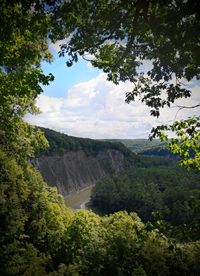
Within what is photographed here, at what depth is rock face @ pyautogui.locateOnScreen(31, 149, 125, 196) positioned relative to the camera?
135250 mm

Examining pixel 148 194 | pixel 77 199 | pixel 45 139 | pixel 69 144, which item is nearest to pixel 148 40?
pixel 45 139

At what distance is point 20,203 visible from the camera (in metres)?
33.4

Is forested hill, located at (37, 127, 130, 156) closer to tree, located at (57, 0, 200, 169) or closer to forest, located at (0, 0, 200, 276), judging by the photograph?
forest, located at (0, 0, 200, 276)

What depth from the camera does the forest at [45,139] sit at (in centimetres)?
1005

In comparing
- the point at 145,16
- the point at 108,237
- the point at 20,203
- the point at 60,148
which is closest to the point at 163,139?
the point at 145,16

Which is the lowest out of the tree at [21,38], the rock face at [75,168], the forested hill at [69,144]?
the rock face at [75,168]

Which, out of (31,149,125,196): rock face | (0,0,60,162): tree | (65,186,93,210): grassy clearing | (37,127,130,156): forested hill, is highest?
(0,0,60,162): tree

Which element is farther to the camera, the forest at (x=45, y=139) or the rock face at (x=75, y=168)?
the rock face at (x=75, y=168)

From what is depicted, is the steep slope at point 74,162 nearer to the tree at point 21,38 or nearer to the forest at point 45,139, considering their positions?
the forest at point 45,139

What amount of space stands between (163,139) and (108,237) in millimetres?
32785

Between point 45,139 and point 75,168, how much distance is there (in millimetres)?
127632

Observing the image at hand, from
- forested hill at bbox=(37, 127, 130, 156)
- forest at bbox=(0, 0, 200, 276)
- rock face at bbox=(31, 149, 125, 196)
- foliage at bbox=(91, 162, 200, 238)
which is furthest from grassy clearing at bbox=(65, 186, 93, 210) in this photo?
forest at bbox=(0, 0, 200, 276)

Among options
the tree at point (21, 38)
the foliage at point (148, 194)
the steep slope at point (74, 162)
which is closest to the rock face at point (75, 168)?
the steep slope at point (74, 162)

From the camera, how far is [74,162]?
512ft
